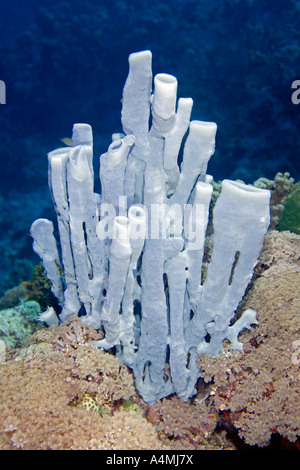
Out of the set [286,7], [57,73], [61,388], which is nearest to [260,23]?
[286,7]

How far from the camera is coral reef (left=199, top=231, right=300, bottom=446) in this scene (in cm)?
210

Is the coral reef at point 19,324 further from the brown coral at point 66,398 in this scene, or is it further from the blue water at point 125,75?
the blue water at point 125,75

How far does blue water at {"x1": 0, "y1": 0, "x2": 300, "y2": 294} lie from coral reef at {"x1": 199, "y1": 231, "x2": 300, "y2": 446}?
9869 millimetres

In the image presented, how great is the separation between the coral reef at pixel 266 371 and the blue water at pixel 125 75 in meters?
9.87

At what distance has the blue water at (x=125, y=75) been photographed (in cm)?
1188

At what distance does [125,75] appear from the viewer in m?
16.2

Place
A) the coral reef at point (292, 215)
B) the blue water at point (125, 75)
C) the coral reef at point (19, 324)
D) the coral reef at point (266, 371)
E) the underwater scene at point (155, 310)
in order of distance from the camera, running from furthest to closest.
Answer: the blue water at point (125, 75)
the coral reef at point (292, 215)
the coral reef at point (19, 324)
the coral reef at point (266, 371)
the underwater scene at point (155, 310)

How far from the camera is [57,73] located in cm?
1741

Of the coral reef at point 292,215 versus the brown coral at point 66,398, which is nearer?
the brown coral at point 66,398

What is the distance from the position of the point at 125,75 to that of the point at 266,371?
55.4 feet

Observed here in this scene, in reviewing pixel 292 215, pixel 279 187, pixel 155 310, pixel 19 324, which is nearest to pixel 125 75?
pixel 279 187

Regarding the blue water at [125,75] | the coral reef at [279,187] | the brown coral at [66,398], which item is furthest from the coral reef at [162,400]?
the blue water at [125,75]

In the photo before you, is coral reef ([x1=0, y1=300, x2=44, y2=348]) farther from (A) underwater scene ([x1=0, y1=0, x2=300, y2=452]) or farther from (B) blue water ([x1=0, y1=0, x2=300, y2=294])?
(B) blue water ([x1=0, y1=0, x2=300, y2=294])

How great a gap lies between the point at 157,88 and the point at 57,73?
59.6 feet
